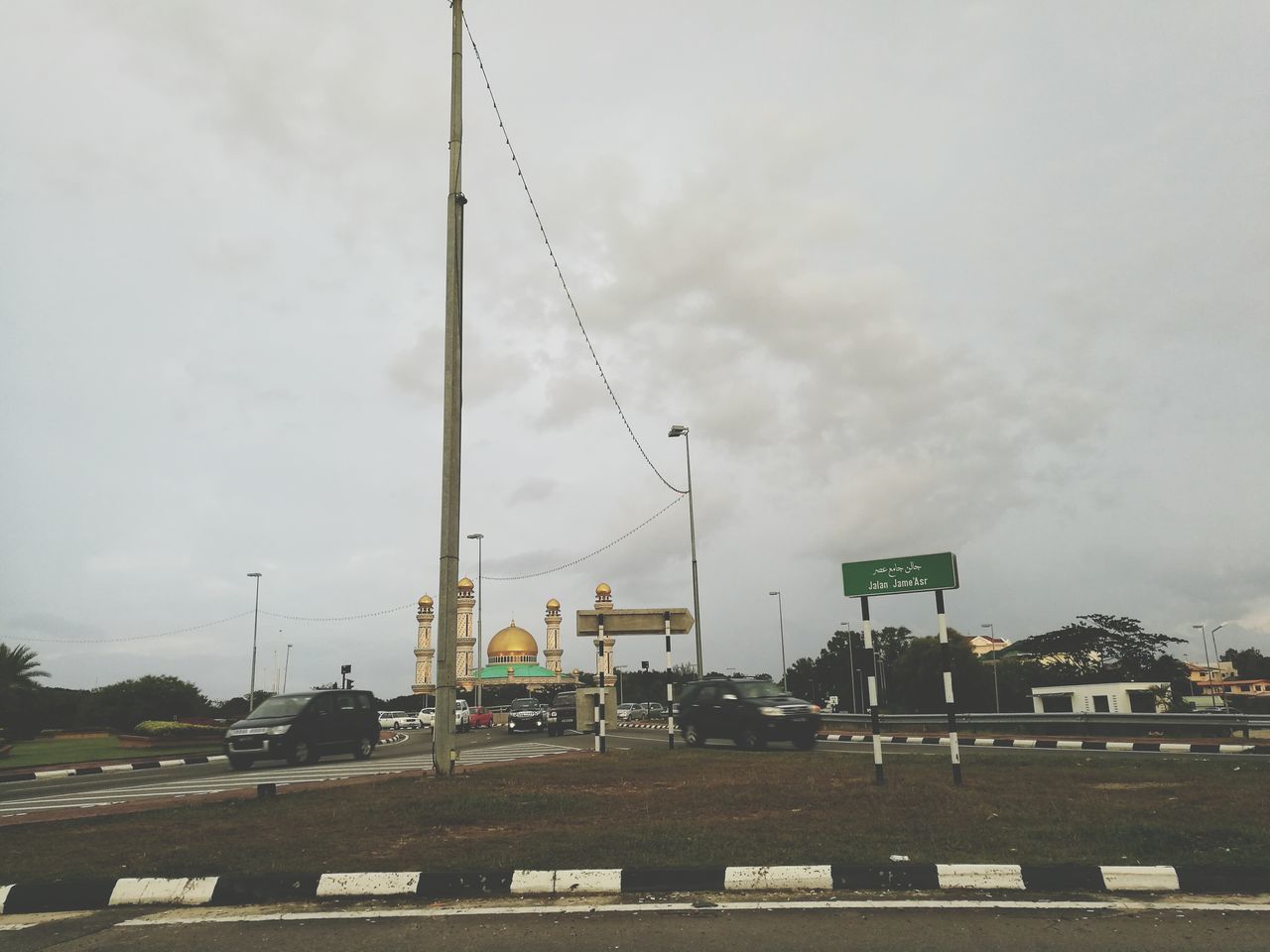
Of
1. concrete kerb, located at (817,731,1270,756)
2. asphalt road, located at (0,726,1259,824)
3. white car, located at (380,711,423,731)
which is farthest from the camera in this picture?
white car, located at (380,711,423,731)

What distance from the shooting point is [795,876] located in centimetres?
563

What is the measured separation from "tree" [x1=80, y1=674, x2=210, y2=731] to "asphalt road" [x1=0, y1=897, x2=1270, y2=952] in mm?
51746

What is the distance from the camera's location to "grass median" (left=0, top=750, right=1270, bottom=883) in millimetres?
6293

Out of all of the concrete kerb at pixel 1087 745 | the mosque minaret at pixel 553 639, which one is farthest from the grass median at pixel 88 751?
the mosque minaret at pixel 553 639

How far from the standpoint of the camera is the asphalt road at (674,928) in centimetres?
446

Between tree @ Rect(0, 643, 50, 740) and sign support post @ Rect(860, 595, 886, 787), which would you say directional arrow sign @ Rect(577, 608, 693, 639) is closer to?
sign support post @ Rect(860, 595, 886, 787)

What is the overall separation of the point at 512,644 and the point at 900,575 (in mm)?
103452

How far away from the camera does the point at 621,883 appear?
5656 mm

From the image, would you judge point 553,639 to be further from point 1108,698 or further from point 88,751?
point 88,751

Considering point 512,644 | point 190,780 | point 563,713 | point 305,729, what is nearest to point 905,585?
point 190,780

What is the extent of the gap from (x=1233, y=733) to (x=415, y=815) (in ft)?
68.6

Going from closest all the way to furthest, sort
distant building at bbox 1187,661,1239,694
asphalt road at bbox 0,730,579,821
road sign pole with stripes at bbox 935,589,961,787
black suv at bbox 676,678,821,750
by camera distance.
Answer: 1. road sign pole with stripes at bbox 935,589,961,787
2. asphalt road at bbox 0,730,579,821
3. black suv at bbox 676,678,821,750
4. distant building at bbox 1187,661,1239,694

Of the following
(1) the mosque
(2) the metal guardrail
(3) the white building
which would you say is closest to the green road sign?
(2) the metal guardrail

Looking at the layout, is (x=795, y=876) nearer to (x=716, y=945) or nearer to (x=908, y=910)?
(x=908, y=910)
